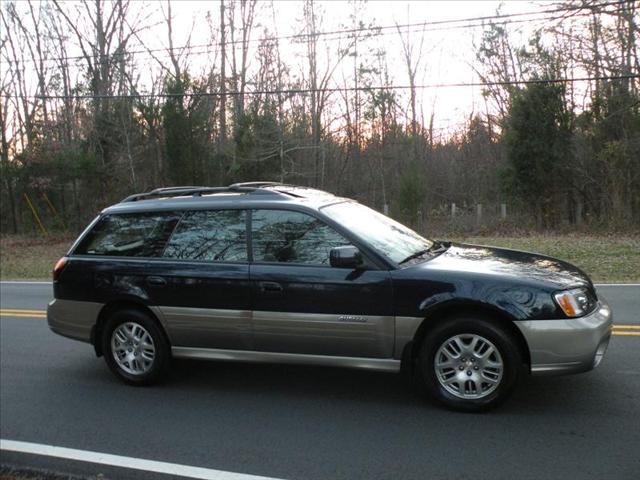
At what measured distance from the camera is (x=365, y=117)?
3372 centimetres

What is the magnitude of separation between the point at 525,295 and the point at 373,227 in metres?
1.50

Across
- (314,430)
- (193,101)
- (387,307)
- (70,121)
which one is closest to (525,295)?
(387,307)

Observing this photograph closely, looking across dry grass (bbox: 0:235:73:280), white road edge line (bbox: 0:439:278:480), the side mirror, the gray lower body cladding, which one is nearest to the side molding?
the gray lower body cladding

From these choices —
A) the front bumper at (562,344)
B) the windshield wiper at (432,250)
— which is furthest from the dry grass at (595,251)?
the front bumper at (562,344)

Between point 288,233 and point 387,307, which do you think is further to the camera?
point 288,233

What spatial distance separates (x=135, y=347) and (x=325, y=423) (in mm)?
2109

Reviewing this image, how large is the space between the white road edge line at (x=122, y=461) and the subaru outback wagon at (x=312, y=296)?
126 centimetres

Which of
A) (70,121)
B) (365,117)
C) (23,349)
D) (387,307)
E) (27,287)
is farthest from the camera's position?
(365,117)

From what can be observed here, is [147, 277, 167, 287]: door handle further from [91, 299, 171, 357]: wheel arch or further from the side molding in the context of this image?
the side molding

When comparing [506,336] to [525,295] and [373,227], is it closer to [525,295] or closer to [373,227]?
[525,295]

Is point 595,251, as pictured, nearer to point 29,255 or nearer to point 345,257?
point 345,257

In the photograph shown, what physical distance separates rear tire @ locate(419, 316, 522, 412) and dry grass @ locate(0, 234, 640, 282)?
7.55 metres

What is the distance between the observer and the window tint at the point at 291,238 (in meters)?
4.72

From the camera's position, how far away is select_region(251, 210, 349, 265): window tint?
472 centimetres
